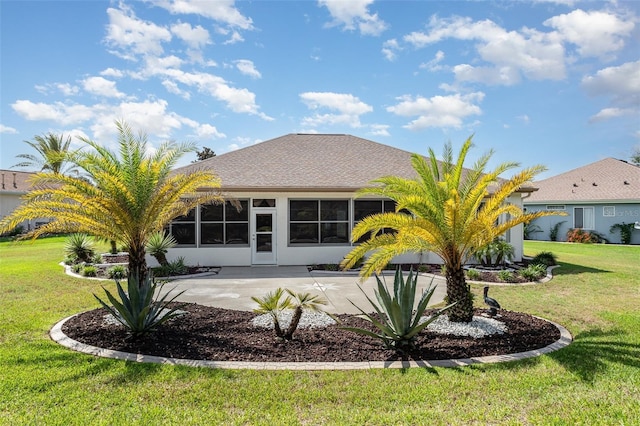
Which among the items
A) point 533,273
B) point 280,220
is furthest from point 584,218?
point 280,220

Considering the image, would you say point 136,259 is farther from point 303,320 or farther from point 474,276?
point 474,276

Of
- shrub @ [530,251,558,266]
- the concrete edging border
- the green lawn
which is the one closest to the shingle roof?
the concrete edging border

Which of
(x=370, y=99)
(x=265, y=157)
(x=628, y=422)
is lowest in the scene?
(x=628, y=422)

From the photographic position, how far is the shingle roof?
32812mm

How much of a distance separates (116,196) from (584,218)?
97.6 feet

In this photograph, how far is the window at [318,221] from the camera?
15.6m

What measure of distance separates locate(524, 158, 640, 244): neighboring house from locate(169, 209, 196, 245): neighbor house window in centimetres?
2483

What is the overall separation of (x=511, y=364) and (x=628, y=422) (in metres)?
1.50

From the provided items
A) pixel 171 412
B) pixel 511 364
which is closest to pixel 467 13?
pixel 511 364

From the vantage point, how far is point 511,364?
211 inches

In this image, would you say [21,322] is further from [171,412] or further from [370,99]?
[370,99]

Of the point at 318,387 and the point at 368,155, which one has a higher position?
the point at 368,155

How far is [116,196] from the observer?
23.6 ft

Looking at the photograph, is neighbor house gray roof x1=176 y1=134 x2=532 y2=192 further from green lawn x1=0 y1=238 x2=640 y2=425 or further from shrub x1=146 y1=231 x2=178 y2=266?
green lawn x1=0 y1=238 x2=640 y2=425
